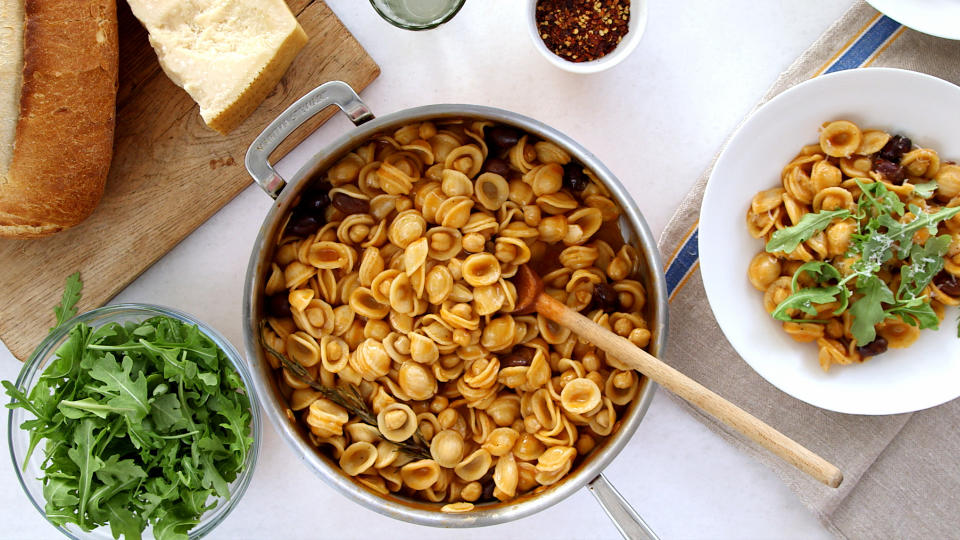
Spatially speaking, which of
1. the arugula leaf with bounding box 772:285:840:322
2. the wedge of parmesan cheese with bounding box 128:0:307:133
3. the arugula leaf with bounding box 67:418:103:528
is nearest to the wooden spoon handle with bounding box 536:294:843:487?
the arugula leaf with bounding box 772:285:840:322

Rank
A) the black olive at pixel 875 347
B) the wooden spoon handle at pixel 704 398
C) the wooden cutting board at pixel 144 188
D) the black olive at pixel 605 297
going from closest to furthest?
1. the wooden spoon handle at pixel 704 398
2. the black olive at pixel 875 347
3. the black olive at pixel 605 297
4. the wooden cutting board at pixel 144 188

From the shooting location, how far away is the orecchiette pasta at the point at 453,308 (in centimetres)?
155

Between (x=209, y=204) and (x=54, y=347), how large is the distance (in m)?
0.50

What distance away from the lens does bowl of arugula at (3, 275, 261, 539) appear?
143 cm

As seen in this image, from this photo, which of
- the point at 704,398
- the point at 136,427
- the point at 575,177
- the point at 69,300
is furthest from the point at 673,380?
the point at 69,300

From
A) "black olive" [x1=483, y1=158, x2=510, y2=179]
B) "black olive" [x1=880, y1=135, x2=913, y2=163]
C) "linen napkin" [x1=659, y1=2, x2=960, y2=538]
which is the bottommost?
"linen napkin" [x1=659, y1=2, x2=960, y2=538]

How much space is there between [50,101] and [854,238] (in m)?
1.71

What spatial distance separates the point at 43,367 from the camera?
5.66ft

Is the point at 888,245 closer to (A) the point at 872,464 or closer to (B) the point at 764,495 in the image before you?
(A) the point at 872,464

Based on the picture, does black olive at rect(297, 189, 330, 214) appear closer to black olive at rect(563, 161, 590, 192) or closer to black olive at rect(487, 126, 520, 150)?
black olive at rect(487, 126, 520, 150)

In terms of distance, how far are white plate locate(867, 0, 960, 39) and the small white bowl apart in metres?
0.50

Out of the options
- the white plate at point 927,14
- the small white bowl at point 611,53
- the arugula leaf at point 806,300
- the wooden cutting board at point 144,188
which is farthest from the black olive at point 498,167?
the white plate at point 927,14

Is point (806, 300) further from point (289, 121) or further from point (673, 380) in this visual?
point (289, 121)

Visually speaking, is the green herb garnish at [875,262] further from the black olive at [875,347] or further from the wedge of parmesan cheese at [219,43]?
the wedge of parmesan cheese at [219,43]
